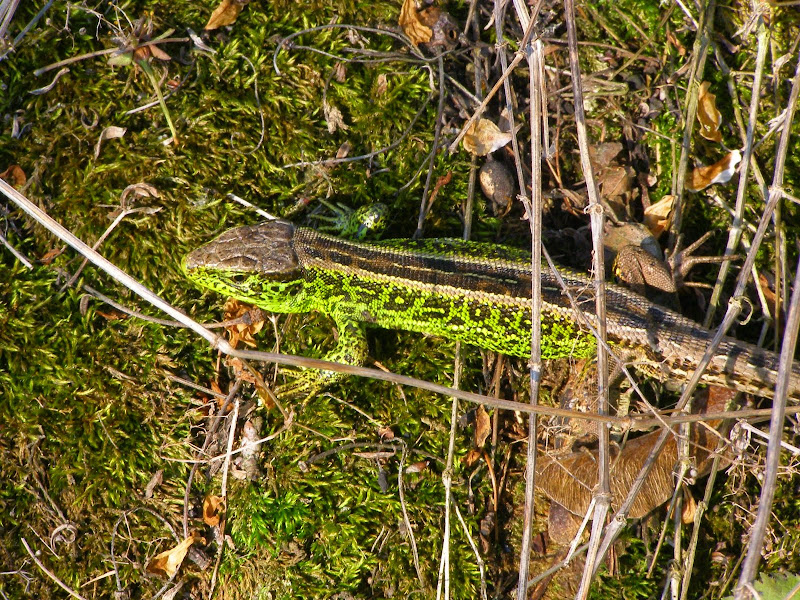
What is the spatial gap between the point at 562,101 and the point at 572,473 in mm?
2561

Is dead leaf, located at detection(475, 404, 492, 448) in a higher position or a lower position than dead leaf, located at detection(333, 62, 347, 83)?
lower

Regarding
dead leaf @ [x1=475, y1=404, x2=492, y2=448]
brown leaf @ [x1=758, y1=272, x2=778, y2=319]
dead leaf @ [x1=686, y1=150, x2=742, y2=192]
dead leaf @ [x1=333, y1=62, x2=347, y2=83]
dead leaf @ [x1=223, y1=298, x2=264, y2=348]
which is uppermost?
dead leaf @ [x1=333, y1=62, x2=347, y2=83]

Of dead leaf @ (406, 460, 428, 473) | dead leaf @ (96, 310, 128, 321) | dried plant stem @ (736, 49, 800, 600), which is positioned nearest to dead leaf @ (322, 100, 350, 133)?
dead leaf @ (96, 310, 128, 321)

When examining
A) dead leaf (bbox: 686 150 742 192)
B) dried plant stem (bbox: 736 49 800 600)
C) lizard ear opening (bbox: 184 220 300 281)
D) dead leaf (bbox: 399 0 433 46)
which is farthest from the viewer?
dead leaf (bbox: 686 150 742 192)

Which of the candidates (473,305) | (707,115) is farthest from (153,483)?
(707,115)

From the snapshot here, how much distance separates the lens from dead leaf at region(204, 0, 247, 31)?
389 centimetres

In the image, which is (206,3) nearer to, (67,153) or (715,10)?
(67,153)

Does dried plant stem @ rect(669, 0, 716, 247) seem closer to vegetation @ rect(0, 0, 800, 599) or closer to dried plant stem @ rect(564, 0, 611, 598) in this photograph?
vegetation @ rect(0, 0, 800, 599)

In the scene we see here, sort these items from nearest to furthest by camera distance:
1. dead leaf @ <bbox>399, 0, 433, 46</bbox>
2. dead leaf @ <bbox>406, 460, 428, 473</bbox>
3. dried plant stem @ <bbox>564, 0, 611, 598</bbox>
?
dried plant stem @ <bbox>564, 0, 611, 598</bbox>
dead leaf @ <bbox>406, 460, 428, 473</bbox>
dead leaf @ <bbox>399, 0, 433, 46</bbox>

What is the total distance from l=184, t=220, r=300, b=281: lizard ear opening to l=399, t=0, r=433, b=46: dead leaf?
5.18 ft

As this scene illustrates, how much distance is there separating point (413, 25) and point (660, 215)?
218cm

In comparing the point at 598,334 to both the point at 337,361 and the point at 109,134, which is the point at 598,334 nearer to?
the point at 337,361

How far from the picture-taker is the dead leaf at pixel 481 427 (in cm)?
392

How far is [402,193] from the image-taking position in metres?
4.11
